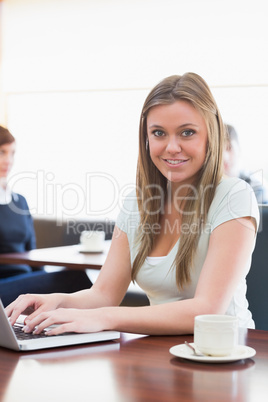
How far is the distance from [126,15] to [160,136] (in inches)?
177

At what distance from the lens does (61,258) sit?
302 cm

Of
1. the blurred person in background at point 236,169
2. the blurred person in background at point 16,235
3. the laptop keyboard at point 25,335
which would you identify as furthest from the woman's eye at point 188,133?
the blurred person in background at point 16,235

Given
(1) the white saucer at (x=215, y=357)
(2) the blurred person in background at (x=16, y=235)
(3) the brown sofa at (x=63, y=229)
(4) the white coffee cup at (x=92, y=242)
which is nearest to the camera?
(1) the white saucer at (x=215, y=357)

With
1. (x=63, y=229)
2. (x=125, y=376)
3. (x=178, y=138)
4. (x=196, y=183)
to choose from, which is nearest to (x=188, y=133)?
(x=178, y=138)

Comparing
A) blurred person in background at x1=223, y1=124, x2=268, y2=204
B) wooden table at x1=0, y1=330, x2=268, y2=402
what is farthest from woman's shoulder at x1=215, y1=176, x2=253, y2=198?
blurred person in background at x1=223, y1=124, x2=268, y2=204

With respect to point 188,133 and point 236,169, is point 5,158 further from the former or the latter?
point 188,133

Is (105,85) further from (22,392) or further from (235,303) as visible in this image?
(22,392)

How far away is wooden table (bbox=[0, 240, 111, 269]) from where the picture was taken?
2844 millimetres

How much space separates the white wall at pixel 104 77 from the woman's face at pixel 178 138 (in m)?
3.88

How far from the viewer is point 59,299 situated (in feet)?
4.78

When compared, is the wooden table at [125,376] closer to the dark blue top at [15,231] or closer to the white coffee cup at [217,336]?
the white coffee cup at [217,336]

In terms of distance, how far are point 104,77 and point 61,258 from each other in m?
3.35

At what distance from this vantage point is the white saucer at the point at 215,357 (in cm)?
107

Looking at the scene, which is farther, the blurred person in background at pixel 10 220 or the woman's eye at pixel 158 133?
the blurred person in background at pixel 10 220
